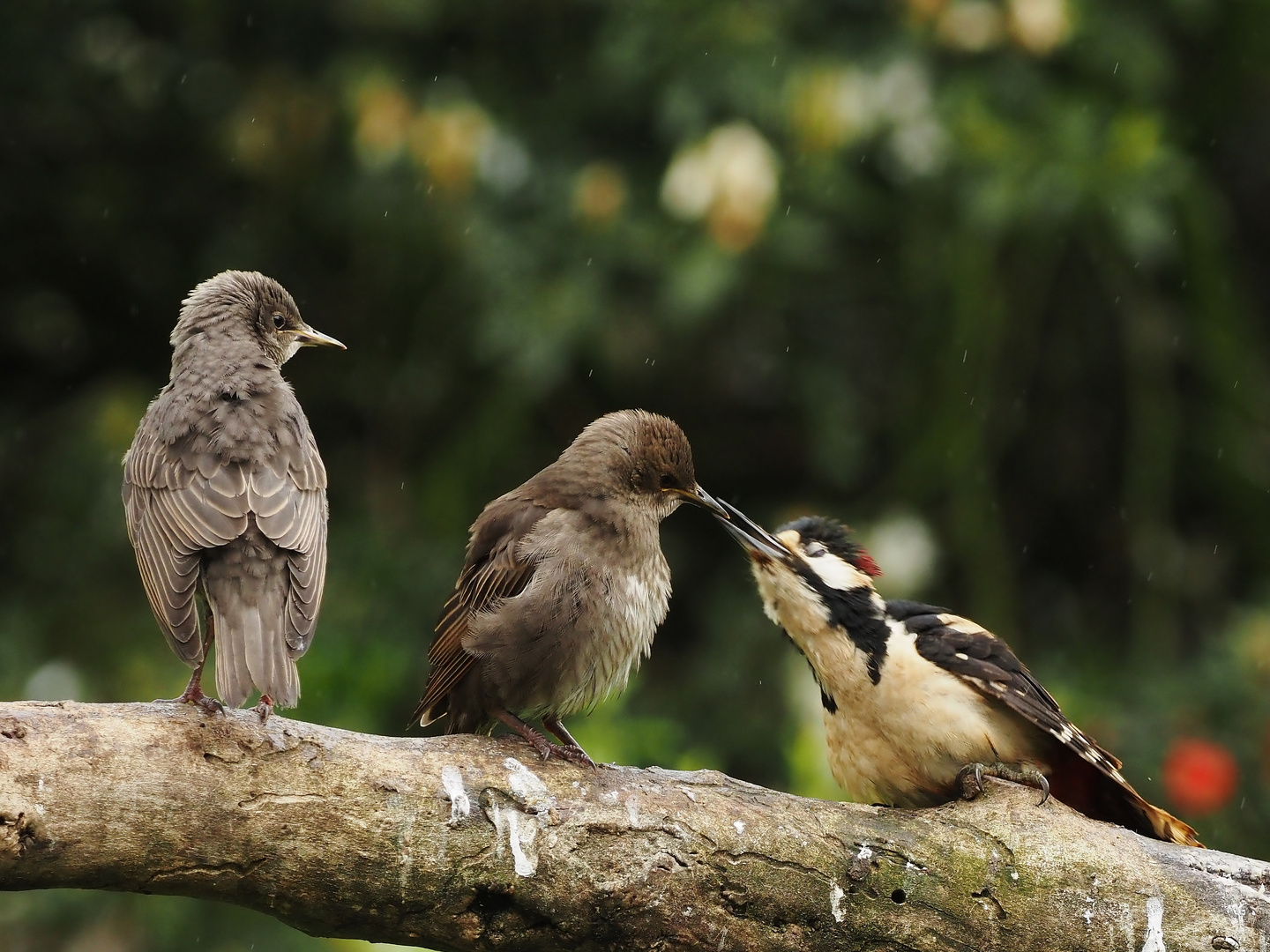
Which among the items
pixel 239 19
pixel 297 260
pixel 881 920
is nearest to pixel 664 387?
pixel 297 260

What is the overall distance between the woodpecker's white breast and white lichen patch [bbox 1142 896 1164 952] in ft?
1.43

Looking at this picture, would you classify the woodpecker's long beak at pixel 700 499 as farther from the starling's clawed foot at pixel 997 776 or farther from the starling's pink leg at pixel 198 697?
the starling's pink leg at pixel 198 697

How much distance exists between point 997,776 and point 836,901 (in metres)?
0.60

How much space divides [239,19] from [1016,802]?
4.35m

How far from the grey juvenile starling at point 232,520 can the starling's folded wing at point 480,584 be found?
0.39m

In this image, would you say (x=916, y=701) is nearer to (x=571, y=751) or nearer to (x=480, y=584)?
(x=571, y=751)

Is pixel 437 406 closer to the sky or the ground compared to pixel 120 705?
closer to the sky

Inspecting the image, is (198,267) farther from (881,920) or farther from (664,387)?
(881,920)

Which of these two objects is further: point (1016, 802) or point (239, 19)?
point (239, 19)

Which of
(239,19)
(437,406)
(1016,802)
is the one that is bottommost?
(1016,802)

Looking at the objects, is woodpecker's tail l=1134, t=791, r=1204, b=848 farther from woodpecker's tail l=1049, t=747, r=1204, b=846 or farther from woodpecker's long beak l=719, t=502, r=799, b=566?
woodpecker's long beak l=719, t=502, r=799, b=566

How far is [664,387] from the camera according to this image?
6.60m

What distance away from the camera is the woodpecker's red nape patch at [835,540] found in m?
4.07

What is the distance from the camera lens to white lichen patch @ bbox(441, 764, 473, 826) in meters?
3.19
